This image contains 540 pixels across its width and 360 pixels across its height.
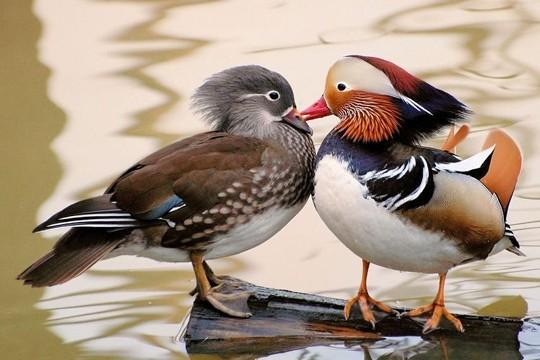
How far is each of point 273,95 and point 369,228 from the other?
21.2 inches

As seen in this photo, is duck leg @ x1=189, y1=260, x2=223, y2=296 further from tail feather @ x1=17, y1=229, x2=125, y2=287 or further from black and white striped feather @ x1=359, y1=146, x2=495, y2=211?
black and white striped feather @ x1=359, y1=146, x2=495, y2=211

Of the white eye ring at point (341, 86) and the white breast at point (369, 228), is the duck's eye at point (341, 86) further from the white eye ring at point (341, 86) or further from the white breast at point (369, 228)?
the white breast at point (369, 228)

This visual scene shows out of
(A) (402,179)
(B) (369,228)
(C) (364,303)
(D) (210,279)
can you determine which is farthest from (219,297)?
(A) (402,179)

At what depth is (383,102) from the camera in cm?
315

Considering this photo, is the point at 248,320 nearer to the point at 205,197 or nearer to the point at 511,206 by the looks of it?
the point at 205,197

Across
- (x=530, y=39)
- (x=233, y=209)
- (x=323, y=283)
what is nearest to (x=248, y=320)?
(x=233, y=209)

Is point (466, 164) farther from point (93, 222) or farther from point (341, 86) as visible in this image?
point (93, 222)

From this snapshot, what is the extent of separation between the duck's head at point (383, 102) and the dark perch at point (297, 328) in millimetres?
463

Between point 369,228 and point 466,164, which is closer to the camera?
point 369,228

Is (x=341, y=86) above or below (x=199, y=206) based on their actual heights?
above

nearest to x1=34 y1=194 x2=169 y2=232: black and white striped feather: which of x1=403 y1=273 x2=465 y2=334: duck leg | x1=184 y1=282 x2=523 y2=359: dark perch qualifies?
x1=184 y1=282 x2=523 y2=359: dark perch

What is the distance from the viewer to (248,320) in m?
3.27

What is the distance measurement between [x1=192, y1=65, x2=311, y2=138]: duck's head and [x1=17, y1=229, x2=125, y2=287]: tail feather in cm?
42

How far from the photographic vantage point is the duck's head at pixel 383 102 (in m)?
3.13
